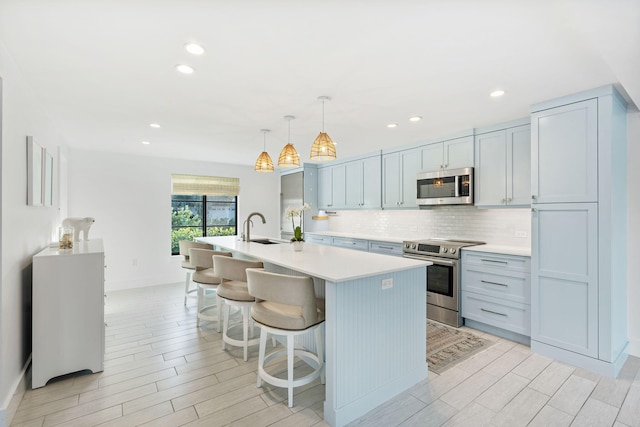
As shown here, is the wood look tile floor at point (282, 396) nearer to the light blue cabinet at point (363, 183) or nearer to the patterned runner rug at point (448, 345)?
Answer: the patterned runner rug at point (448, 345)

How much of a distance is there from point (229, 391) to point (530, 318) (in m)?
2.83

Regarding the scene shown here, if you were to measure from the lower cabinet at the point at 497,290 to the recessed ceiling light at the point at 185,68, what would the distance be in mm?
3278

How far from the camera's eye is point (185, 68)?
2240mm

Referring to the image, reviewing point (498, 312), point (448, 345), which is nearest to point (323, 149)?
point (448, 345)

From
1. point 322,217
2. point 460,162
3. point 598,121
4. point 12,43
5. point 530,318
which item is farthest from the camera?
point 322,217

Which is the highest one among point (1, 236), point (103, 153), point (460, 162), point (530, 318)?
point (103, 153)

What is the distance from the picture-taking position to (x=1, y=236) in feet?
6.39

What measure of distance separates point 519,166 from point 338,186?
3.11 metres

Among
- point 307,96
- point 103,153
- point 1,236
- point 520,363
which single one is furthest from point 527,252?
point 103,153

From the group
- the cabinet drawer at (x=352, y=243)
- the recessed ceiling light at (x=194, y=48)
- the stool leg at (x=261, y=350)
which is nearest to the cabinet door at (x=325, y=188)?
the cabinet drawer at (x=352, y=243)

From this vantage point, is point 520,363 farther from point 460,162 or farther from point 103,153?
point 103,153

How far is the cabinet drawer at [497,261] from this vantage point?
3.16 m

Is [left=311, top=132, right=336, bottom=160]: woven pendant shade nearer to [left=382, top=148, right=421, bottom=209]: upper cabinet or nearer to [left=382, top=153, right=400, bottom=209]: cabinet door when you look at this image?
[left=382, top=148, right=421, bottom=209]: upper cabinet

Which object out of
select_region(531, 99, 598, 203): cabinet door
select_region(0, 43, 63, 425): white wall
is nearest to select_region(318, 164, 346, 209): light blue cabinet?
select_region(531, 99, 598, 203): cabinet door
